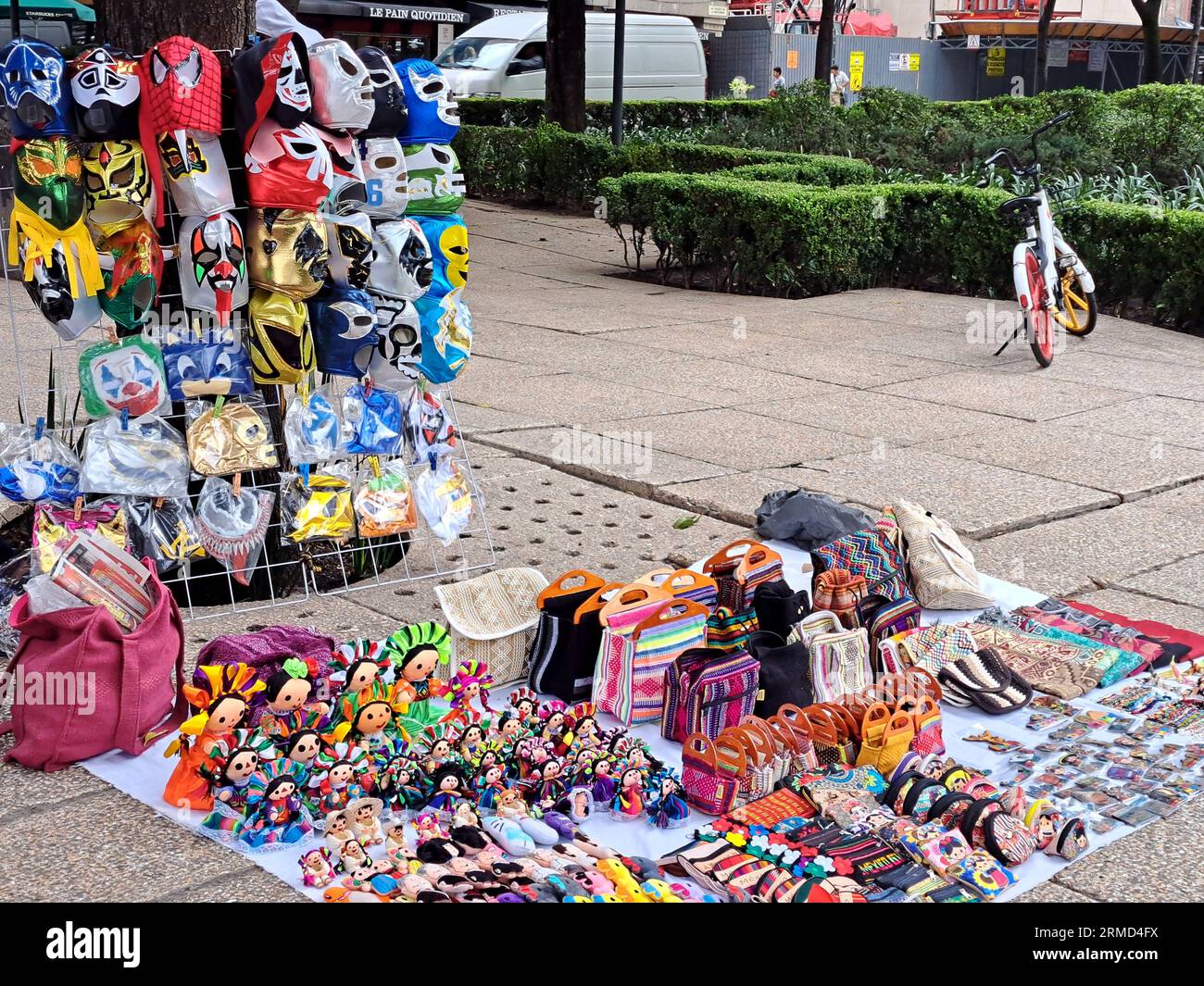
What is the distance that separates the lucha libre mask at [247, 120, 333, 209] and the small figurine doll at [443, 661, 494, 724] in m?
1.60

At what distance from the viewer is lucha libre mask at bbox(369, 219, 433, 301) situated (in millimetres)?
4488

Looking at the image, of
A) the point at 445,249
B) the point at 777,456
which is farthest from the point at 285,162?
the point at 777,456

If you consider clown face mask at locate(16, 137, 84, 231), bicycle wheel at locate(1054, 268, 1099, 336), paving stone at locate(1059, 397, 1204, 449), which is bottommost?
paving stone at locate(1059, 397, 1204, 449)

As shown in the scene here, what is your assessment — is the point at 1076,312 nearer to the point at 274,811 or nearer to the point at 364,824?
the point at 364,824

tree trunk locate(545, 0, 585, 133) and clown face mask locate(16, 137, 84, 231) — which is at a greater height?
tree trunk locate(545, 0, 585, 133)

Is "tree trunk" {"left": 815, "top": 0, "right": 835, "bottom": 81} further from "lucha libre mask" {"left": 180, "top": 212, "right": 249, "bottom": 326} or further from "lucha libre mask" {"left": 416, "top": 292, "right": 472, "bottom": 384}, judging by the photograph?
"lucha libre mask" {"left": 180, "top": 212, "right": 249, "bottom": 326}

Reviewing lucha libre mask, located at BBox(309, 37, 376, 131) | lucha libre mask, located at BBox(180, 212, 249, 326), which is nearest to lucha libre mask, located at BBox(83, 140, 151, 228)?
lucha libre mask, located at BBox(180, 212, 249, 326)

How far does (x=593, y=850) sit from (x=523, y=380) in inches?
208

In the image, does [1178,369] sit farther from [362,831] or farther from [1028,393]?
[362,831]

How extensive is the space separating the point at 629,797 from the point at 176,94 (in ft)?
8.11

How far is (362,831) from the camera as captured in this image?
317cm

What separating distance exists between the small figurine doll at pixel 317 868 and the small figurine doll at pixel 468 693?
23.3 inches

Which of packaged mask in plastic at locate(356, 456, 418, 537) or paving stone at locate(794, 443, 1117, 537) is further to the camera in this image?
paving stone at locate(794, 443, 1117, 537)

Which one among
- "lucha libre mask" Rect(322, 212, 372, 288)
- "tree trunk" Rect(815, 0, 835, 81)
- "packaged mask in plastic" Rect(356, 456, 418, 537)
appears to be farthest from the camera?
"tree trunk" Rect(815, 0, 835, 81)
